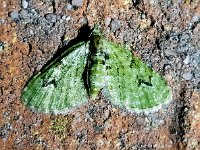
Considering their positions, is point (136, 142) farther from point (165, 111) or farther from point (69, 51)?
point (69, 51)

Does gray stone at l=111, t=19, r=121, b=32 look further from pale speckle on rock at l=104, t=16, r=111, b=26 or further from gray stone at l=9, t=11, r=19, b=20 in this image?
gray stone at l=9, t=11, r=19, b=20

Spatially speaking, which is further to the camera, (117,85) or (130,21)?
(130,21)

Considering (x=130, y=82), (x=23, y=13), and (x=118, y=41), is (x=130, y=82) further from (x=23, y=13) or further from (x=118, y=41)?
(x=23, y=13)

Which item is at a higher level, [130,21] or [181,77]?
[130,21]

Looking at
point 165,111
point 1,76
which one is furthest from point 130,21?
point 1,76

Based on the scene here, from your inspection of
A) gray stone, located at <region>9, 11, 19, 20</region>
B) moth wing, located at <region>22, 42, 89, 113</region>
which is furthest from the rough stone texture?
moth wing, located at <region>22, 42, 89, 113</region>

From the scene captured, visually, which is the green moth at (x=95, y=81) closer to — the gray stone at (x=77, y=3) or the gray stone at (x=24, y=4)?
the gray stone at (x=77, y=3)

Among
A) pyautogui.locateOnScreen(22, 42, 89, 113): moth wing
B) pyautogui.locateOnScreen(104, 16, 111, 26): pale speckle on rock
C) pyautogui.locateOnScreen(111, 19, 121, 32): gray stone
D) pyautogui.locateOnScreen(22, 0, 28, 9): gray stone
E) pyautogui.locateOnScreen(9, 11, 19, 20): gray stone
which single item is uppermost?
pyautogui.locateOnScreen(22, 0, 28, 9): gray stone

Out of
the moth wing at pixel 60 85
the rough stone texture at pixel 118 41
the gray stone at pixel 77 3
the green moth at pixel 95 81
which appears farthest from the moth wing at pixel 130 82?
the gray stone at pixel 77 3
